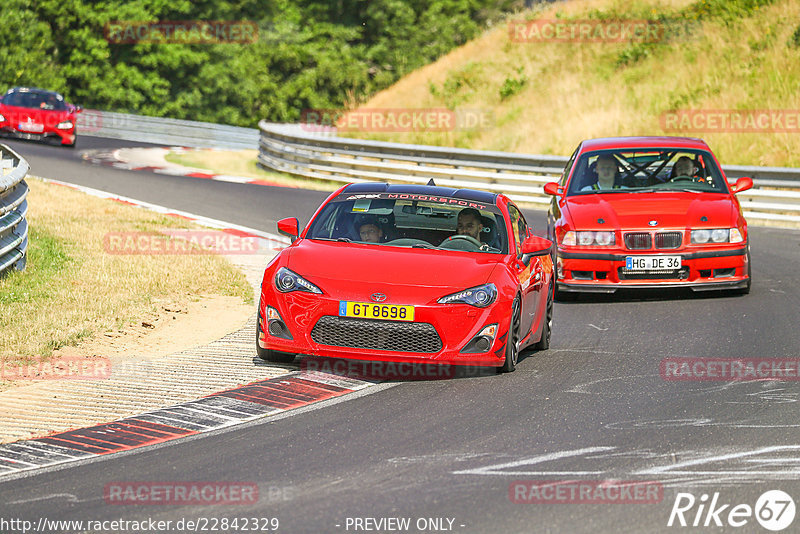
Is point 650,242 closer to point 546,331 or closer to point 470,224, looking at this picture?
point 546,331

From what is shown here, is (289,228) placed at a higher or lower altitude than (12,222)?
higher

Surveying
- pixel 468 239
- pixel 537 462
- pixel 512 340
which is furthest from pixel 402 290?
pixel 537 462

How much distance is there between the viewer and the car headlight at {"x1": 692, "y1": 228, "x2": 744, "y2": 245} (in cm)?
1295

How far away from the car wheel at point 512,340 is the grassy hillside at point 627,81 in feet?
58.8

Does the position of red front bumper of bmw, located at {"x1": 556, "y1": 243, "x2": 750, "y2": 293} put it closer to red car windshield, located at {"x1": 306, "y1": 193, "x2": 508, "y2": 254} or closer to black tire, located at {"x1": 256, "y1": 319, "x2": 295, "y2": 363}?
red car windshield, located at {"x1": 306, "y1": 193, "x2": 508, "y2": 254}

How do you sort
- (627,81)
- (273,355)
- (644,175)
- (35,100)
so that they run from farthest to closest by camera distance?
(35,100), (627,81), (644,175), (273,355)

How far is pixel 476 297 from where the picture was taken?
29.8 feet

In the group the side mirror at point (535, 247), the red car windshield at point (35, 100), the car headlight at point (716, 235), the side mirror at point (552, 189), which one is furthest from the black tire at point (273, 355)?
the red car windshield at point (35, 100)

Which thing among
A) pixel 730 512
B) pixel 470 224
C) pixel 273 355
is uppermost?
pixel 470 224

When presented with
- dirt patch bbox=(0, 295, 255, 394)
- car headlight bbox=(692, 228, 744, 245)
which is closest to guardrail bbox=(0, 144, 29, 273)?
dirt patch bbox=(0, 295, 255, 394)

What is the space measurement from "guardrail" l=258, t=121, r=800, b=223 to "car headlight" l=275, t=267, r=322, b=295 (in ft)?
46.6

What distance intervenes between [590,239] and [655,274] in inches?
29.5

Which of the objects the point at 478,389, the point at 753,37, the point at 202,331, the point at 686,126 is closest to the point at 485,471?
the point at 478,389

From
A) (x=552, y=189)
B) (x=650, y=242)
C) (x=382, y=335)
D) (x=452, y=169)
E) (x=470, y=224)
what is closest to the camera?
(x=382, y=335)
